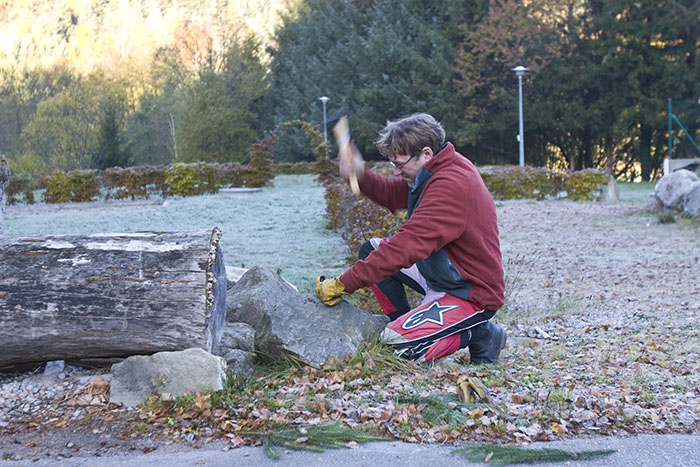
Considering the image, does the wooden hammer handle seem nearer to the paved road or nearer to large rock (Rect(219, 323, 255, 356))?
large rock (Rect(219, 323, 255, 356))

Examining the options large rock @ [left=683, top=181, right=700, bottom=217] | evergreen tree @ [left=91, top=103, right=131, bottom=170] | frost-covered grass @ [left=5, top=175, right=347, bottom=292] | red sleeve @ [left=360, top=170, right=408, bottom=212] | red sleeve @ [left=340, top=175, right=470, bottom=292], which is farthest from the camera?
evergreen tree @ [left=91, top=103, right=131, bottom=170]

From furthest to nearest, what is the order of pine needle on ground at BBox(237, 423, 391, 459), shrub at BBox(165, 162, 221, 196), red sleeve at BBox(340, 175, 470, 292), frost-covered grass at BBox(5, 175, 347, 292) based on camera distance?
shrub at BBox(165, 162, 221, 196) → frost-covered grass at BBox(5, 175, 347, 292) → red sleeve at BBox(340, 175, 470, 292) → pine needle on ground at BBox(237, 423, 391, 459)

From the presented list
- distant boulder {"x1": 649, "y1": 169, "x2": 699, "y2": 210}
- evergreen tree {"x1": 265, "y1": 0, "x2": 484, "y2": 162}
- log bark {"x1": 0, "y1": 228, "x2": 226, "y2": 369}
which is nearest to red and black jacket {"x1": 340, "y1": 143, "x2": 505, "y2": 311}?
log bark {"x1": 0, "y1": 228, "x2": 226, "y2": 369}

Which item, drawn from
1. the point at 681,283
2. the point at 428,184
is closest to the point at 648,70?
the point at 681,283

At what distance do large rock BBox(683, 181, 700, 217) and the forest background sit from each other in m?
15.2

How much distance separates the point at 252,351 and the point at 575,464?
1963 mm

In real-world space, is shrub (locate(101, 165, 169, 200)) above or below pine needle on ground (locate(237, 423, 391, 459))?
above

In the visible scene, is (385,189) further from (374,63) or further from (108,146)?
(374,63)

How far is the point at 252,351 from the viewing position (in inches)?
165

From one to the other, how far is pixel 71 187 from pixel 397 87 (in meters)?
16.7

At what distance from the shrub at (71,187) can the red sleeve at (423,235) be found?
18.4 m

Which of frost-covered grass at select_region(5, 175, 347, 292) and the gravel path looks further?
Result: frost-covered grass at select_region(5, 175, 347, 292)

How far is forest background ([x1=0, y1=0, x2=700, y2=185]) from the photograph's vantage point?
29.5 m

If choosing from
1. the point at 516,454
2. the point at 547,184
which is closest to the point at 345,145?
the point at 516,454
